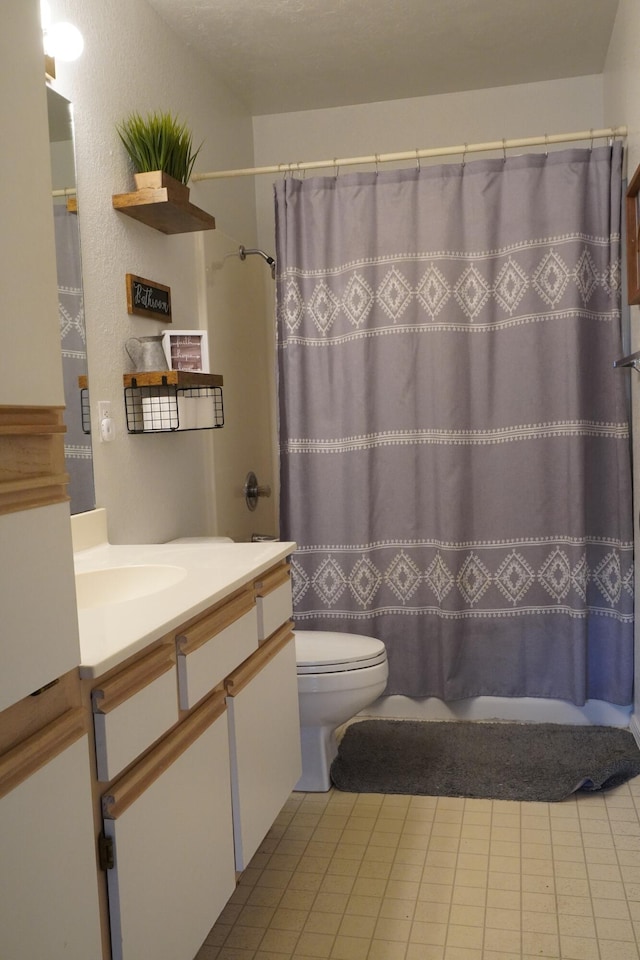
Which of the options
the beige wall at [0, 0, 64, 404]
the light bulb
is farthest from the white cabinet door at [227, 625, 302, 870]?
the light bulb

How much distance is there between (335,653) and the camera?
8.23 ft

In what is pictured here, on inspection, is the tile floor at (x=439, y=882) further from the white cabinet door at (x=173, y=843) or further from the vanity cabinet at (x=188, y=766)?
the white cabinet door at (x=173, y=843)

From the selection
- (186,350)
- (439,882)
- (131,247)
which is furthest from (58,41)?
(439,882)

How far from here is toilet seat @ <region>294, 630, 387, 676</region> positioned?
96.4 inches

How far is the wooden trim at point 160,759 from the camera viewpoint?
124 centimetres

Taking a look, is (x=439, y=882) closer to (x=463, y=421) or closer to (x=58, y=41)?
(x=463, y=421)

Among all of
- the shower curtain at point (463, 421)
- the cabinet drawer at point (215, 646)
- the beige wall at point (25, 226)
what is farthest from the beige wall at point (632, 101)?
the beige wall at point (25, 226)

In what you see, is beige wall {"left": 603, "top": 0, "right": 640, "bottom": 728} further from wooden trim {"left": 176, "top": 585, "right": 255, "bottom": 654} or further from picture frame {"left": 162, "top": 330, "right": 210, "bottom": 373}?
wooden trim {"left": 176, "top": 585, "right": 255, "bottom": 654}

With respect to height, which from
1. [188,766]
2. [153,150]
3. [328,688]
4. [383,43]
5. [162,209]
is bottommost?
[328,688]

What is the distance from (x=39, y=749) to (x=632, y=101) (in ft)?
8.43

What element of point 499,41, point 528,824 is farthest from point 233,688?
point 499,41

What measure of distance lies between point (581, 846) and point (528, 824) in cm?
17

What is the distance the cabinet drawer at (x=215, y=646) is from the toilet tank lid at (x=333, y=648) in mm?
611

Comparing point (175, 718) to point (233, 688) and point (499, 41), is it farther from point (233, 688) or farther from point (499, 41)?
point (499, 41)
